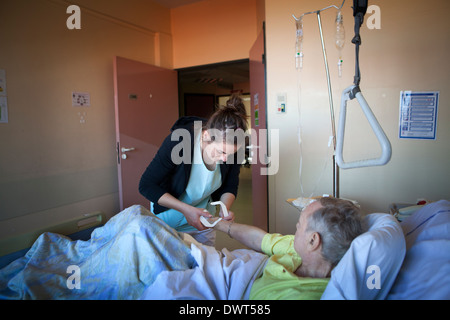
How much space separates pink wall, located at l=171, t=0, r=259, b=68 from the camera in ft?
10.8

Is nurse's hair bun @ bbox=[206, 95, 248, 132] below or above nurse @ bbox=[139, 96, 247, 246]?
above

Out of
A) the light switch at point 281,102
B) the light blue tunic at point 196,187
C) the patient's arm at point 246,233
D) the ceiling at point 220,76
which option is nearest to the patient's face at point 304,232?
the patient's arm at point 246,233

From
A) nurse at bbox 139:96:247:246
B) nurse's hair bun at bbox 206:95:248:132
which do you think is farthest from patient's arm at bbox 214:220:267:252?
nurse's hair bun at bbox 206:95:248:132

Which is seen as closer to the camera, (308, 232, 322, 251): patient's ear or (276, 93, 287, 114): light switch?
(308, 232, 322, 251): patient's ear

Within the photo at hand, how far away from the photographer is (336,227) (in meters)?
0.99

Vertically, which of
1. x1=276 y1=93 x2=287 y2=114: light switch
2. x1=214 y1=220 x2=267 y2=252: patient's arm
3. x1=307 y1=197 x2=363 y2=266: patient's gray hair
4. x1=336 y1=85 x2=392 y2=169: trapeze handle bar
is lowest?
x1=214 y1=220 x2=267 y2=252: patient's arm

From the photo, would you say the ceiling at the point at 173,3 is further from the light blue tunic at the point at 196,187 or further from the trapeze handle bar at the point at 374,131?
the trapeze handle bar at the point at 374,131

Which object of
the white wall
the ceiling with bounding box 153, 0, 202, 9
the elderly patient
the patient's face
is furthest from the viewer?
the ceiling with bounding box 153, 0, 202, 9

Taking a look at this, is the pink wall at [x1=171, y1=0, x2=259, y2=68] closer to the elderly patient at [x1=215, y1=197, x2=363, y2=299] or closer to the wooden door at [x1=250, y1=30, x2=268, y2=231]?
the wooden door at [x1=250, y1=30, x2=268, y2=231]

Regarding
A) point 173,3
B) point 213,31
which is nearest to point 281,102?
point 213,31

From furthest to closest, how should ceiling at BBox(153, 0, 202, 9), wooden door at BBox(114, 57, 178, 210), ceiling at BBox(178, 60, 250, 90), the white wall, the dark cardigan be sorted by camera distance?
1. ceiling at BBox(178, 60, 250, 90)
2. ceiling at BBox(153, 0, 202, 9)
3. wooden door at BBox(114, 57, 178, 210)
4. the white wall
5. the dark cardigan

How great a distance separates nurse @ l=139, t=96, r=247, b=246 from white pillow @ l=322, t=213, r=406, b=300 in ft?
2.32

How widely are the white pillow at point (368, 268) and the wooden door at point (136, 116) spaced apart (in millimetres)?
2609
